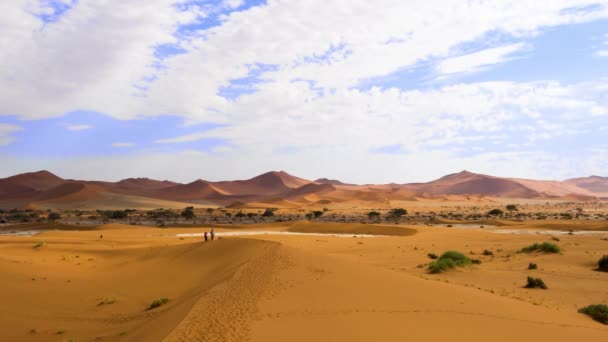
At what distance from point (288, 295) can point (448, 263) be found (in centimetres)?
993

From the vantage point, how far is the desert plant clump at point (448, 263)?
1858 cm

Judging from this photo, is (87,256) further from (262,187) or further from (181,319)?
(262,187)

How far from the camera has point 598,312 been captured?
11203 millimetres

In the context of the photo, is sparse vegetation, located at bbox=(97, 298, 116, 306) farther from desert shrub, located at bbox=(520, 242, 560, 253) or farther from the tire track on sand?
desert shrub, located at bbox=(520, 242, 560, 253)

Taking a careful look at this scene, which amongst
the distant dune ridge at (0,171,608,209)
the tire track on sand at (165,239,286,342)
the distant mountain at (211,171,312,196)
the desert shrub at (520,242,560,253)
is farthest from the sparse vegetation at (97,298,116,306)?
the distant mountain at (211,171,312,196)

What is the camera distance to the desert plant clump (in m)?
18.6

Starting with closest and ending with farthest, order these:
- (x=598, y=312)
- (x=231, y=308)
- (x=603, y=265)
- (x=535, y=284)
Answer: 1. (x=231, y=308)
2. (x=598, y=312)
3. (x=535, y=284)
4. (x=603, y=265)

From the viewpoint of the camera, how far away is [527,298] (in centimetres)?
1339

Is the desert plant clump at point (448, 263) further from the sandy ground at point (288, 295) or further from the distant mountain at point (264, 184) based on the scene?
the distant mountain at point (264, 184)

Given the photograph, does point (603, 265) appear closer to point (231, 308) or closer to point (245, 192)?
point (231, 308)

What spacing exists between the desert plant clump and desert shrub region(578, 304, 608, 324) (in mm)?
7009

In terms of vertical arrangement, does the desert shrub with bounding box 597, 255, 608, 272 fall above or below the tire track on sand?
below

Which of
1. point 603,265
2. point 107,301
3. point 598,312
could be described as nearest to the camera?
point 598,312

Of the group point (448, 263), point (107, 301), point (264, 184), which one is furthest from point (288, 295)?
point (264, 184)
